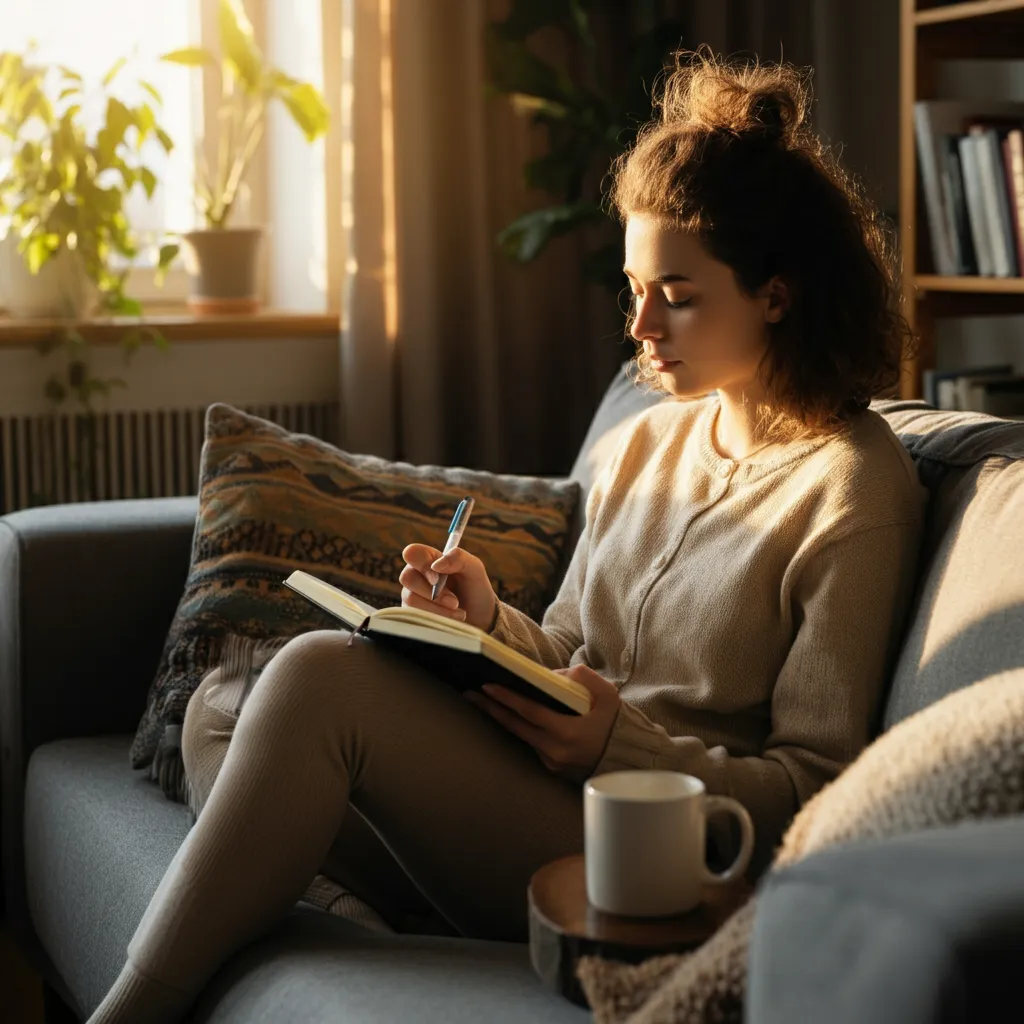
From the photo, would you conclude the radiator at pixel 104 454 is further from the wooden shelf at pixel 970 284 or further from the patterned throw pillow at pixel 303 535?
the wooden shelf at pixel 970 284

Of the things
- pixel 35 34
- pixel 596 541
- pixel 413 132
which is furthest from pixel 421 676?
pixel 35 34

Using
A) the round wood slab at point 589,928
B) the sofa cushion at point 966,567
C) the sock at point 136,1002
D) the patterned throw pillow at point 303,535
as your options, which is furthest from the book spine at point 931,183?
the sock at point 136,1002

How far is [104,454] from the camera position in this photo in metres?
2.97

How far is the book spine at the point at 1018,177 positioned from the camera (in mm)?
2406

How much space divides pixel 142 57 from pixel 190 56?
24cm

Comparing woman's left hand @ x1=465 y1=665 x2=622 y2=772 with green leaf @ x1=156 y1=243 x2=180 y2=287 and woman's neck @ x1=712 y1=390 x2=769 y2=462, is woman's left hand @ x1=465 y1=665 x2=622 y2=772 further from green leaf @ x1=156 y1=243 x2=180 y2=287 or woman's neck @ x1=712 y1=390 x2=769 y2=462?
green leaf @ x1=156 y1=243 x2=180 y2=287

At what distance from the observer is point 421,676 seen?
132 cm

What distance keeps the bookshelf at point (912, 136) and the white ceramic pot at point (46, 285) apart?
1547mm

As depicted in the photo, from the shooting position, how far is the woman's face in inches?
57.6

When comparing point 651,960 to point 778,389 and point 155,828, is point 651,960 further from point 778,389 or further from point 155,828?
Answer: point 155,828

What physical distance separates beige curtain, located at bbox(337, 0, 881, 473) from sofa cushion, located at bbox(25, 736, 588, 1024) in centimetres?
124

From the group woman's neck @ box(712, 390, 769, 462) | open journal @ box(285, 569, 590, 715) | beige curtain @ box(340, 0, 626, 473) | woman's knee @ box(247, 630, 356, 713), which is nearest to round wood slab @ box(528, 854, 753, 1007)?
open journal @ box(285, 569, 590, 715)

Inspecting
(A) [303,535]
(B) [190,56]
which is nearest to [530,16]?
(B) [190,56]

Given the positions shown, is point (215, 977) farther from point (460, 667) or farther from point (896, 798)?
point (896, 798)
